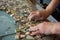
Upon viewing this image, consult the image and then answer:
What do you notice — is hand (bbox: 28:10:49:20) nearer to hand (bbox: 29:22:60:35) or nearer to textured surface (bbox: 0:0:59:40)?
textured surface (bbox: 0:0:59:40)

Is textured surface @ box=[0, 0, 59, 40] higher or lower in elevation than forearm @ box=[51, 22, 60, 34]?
higher

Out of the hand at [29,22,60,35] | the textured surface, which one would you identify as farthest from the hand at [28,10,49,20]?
the hand at [29,22,60,35]

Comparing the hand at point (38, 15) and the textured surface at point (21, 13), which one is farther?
the hand at point (38, 15)

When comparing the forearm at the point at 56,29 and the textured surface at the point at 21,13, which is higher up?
the textured surface at the point at 21,13

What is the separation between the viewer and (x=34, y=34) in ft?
3.11

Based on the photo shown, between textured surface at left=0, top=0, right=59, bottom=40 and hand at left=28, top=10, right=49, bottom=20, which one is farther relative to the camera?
hand at left=28, top=10, right=49, bottom=20

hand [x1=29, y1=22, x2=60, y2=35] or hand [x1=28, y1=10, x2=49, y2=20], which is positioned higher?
hand [x1=28, y1=10, x2=49, y2=20]

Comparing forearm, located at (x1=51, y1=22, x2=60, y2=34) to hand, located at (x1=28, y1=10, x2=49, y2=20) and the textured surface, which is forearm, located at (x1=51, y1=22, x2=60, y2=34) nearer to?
the textured surface

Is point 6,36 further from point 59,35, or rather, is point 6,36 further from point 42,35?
point 59,35

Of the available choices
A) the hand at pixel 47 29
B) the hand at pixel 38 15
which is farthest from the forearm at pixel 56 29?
the hand at pixel 38 15

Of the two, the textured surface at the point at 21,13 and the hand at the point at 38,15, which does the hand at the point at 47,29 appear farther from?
the hand at the point at 38,15

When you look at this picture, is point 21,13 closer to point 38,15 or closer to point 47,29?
point 38,15

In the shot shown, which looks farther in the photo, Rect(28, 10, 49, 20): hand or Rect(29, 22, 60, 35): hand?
Rect(28, 10, 49, 20): hand

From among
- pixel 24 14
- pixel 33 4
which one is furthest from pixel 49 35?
pixel 33 4
